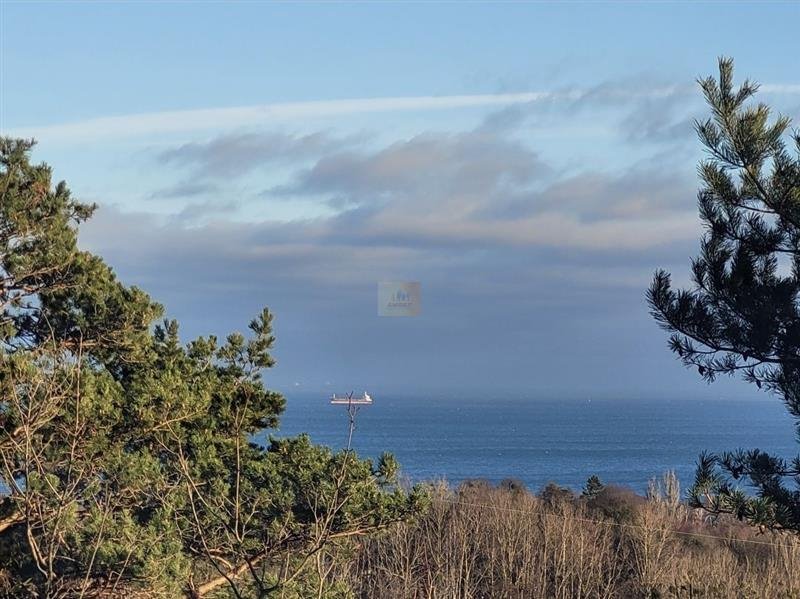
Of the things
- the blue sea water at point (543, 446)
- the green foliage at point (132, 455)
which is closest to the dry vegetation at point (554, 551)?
the green foliage at point (132, 455)

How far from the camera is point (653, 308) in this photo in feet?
27.5

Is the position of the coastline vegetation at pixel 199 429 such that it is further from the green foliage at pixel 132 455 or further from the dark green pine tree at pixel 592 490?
the dark green pine tree at pixel 592 490

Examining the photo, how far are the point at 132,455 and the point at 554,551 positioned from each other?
60.0 feet

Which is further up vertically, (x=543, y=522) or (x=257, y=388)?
(x=257, y=388)

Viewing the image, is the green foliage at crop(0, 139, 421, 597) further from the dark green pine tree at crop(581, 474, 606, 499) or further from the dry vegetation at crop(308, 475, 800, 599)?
the dark green pine tree at crop(581, 474, 606, 499)

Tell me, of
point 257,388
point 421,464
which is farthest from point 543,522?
point 421,464

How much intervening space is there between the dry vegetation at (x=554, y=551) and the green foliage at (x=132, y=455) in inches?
381

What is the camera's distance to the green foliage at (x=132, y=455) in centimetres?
743

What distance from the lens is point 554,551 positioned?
25.2 meters

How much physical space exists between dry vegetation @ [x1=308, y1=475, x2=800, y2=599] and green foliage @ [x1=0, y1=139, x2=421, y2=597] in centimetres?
967

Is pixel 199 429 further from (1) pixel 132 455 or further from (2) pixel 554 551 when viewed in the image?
(2) pixel 554 551

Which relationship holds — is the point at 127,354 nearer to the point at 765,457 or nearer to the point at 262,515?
the point at 262,515

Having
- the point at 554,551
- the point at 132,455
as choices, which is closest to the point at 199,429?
the point at 132,455

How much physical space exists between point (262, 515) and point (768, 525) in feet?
14.2
